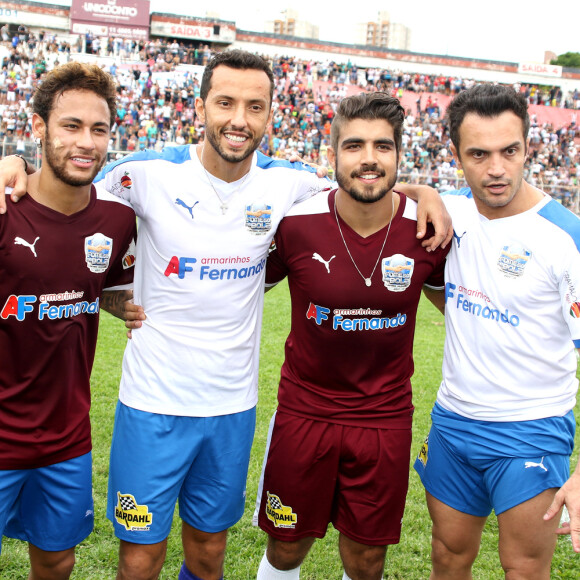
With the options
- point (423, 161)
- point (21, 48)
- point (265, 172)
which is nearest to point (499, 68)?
point (423, 161)

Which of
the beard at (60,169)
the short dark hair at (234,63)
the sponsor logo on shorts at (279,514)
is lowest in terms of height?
the sponsor logo on shorts at (279,514)

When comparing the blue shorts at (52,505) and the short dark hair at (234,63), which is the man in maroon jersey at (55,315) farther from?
the short dark hair at (234,63)

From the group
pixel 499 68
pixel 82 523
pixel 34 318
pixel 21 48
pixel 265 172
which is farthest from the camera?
pixel 499 68

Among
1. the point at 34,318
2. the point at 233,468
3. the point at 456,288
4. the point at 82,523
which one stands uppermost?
the point at 456,288

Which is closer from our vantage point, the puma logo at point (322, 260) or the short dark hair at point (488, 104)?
the short dark hair at point (488, 104)

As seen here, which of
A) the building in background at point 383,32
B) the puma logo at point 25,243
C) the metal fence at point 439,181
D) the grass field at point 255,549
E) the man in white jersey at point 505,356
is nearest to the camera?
the puma logo at point 25,243

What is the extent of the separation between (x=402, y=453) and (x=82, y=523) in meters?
1.59

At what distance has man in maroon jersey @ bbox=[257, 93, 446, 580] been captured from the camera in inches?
129

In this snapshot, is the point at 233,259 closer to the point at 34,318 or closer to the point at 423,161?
the point at 34,318

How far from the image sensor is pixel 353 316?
3.29 metres

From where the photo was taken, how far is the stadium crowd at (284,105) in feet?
81.9

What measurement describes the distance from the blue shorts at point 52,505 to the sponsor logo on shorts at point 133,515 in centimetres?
17

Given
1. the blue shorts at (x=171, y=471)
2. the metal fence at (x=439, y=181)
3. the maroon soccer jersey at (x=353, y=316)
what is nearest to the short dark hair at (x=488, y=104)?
the maroon soccer jersey at (x=353, y=316)

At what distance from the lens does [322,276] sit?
10.9 feet
